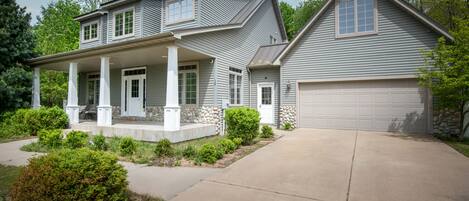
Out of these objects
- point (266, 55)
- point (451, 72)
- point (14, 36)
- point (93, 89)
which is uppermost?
point (14, 36)

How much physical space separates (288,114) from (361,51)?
4.20 m

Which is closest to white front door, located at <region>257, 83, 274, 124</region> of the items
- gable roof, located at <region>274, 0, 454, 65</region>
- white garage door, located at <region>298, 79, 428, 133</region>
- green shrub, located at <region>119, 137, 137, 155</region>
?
white garage door, located at <region>298, 79, 428, 133</region>

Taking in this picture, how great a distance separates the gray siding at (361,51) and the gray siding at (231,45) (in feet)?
7.01

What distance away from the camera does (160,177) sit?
16.1 feet

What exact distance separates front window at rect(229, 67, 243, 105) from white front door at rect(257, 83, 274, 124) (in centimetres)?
117

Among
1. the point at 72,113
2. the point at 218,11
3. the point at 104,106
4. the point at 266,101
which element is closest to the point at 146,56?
the point at 104,106

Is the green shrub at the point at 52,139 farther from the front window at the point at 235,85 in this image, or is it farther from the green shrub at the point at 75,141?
the front window at the point at 235,85

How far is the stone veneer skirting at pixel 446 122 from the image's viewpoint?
954cm

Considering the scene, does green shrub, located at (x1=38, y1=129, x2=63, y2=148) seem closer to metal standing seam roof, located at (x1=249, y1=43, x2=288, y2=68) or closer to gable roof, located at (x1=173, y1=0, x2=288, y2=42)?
gable roof, located at (x1=173, y1=0, x2=288, y2=42)

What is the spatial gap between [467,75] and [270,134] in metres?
6.53

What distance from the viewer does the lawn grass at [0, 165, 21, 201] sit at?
412 centimetres

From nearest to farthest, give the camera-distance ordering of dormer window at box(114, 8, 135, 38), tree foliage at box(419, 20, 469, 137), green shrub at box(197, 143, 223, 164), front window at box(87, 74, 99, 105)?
1. green shrub at box(197, 143, 223, 164)
2. tree foliage at box(419, 20, 469, 137)
3. dormer window at box(114, 8, 135, 38)
4. front window at box(87, 74, 99, 105)

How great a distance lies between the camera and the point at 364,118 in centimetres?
1114

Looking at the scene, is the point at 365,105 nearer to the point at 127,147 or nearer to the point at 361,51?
the point at 361,51
